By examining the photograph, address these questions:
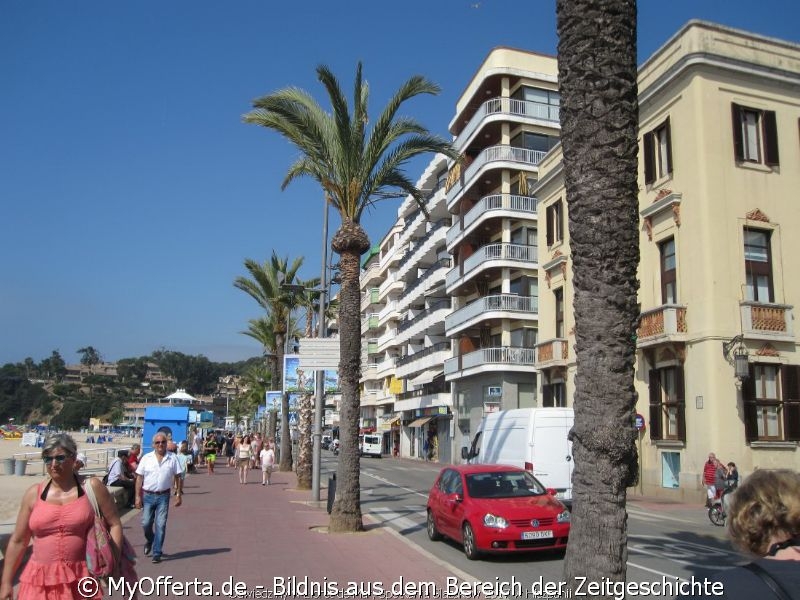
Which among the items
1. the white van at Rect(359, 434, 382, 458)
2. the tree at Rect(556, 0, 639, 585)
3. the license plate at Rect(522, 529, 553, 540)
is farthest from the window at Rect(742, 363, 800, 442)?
the white van at Rect(359, 434, 382, 458)

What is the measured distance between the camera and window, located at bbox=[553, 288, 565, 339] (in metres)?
32.2

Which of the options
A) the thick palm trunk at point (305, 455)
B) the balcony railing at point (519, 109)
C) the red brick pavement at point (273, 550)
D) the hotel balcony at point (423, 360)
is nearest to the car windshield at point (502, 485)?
the red brick pavement at point (273, 550)

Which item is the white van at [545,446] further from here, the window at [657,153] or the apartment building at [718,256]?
the window at [657,153]

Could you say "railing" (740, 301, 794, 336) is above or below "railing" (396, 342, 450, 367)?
below

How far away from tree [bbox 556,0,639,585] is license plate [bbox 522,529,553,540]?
599cm

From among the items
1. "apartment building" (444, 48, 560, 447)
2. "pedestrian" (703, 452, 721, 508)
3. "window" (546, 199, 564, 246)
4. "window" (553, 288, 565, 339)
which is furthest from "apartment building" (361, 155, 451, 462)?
"pedestrian" (703, 452, 721, 508)

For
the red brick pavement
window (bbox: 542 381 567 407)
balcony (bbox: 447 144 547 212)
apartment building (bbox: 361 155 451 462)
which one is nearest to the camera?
the red brick pavement

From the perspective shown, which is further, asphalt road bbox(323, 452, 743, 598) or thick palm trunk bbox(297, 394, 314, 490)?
thick palm trunk bbox(297, 394, 314, 490)

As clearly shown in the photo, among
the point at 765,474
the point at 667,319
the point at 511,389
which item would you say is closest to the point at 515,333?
the point at 511,389

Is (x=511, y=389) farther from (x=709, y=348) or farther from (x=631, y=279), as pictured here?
(x=631, y=279)

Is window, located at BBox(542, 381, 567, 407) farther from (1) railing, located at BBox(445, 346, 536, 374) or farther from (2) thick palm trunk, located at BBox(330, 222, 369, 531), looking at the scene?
(2) thick palm trunk, located at BBox(330, 222, 369, 531)

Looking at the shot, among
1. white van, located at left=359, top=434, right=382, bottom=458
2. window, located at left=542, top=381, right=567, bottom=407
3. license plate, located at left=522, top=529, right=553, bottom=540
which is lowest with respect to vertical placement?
white van, located at left=359, top=434, right=382, bottom=458
